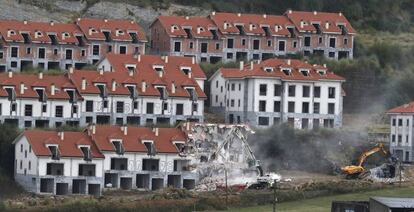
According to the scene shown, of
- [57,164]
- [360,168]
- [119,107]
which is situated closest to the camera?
[57,164]

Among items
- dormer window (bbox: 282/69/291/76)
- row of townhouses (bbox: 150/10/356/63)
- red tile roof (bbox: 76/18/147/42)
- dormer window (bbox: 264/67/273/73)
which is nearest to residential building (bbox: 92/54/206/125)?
dormer window (bbox: 264/67/273/73)

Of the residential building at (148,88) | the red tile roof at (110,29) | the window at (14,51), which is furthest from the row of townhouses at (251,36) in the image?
the window at (14,51)

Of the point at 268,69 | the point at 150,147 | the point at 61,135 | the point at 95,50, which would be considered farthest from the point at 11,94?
the point at 268,69

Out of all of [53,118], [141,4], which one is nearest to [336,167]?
[53,118]

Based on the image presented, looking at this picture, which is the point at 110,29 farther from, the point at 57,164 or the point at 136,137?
the point at 57,164

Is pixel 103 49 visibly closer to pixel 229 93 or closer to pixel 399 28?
pixel 229 93

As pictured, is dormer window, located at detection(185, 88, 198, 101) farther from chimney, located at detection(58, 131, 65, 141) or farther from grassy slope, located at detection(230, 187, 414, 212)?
grassy slope, located at detection(230, 187, 414, 212)

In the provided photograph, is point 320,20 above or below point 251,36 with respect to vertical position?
above
